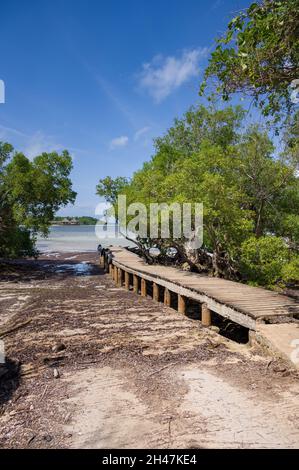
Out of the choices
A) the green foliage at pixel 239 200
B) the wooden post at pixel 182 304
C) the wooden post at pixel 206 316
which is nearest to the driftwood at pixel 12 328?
the wooden post at pixel 182 304

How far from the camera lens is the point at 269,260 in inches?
449

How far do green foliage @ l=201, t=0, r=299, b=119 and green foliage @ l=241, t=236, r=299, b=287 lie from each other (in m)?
5.82

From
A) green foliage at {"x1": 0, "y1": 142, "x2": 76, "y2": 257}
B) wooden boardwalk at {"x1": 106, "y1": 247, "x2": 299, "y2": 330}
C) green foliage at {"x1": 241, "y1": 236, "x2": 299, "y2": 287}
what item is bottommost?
wooden boardwalk at {"x1": 106, "y1": 247, "x2": 299, "y2": 330}

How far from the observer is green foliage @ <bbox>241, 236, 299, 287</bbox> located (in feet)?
36.8

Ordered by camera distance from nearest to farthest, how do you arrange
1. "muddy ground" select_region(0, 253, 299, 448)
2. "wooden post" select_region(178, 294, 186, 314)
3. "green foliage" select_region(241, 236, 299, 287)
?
Result: "muddy ground" select_region(0, 253, 299, 448) → "wooden post" select_region(178, 294, 186, 314) → "green foliage" select_region(241, 236, 299, 287)

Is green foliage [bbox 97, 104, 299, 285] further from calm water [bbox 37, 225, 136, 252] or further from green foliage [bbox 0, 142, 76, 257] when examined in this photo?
calm water [bbox 37, 225, 136, 252]

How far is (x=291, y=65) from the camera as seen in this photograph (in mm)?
5266

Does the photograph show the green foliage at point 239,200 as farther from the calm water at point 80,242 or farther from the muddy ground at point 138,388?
the calm water at point 80,242

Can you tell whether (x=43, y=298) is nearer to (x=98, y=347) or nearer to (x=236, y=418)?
(x=98, y=347)

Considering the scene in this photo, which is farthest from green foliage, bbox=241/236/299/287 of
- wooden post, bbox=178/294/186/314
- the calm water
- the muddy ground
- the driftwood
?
the calm water

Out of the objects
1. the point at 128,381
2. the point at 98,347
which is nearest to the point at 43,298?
the point at 98,347

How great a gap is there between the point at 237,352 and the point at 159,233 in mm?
7534

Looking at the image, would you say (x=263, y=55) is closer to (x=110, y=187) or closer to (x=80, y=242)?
(x=110, y=187)

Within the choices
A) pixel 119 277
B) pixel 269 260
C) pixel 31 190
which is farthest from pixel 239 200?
pixel 31 190
